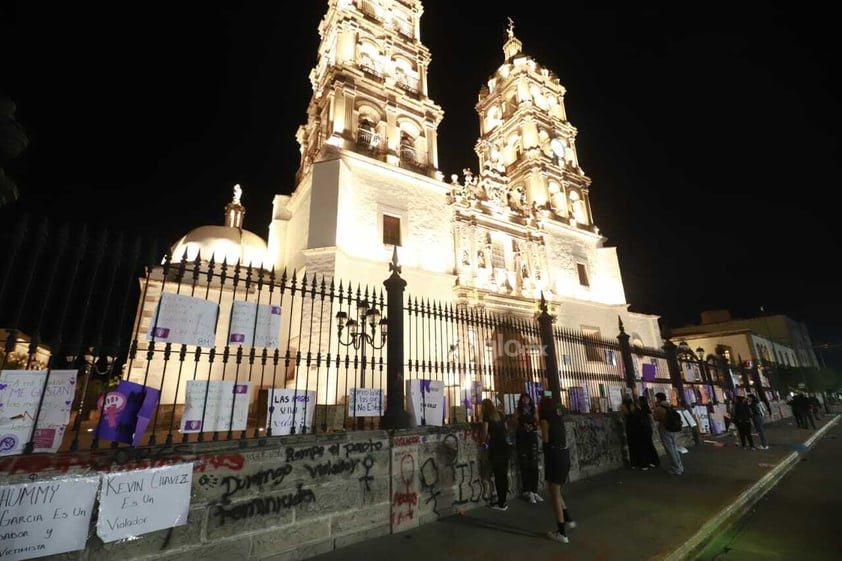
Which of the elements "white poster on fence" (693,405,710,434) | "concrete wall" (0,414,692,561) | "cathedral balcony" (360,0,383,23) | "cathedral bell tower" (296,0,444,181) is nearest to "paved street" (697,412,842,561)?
"concrete wall" (0,414,692,561)

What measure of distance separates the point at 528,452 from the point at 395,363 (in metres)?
3.03

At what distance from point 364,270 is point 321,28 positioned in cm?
2018

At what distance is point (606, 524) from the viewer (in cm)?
572

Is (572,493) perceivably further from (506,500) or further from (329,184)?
(329,184)

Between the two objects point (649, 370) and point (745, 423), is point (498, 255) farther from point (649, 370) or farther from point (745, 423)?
point (745, 423)

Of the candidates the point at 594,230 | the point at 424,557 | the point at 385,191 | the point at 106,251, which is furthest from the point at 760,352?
the point at 106,251

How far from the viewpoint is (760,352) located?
4831cm

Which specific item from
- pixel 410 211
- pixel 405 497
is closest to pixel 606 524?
pixel 405 497

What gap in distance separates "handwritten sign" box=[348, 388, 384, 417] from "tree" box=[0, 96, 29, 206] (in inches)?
182

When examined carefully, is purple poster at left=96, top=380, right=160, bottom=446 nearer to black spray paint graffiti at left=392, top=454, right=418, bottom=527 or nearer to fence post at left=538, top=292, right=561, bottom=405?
black spray paint graffiti at left=392, top=454, right=418, bottom=527

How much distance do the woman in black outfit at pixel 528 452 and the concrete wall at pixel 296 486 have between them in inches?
27.7

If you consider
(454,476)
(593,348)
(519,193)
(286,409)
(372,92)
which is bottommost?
(454,476)

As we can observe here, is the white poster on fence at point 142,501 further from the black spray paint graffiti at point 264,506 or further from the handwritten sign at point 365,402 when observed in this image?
the handwritten sign at point 365,402

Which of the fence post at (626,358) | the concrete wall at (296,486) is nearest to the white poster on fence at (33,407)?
the concrete wall at (296,486)
